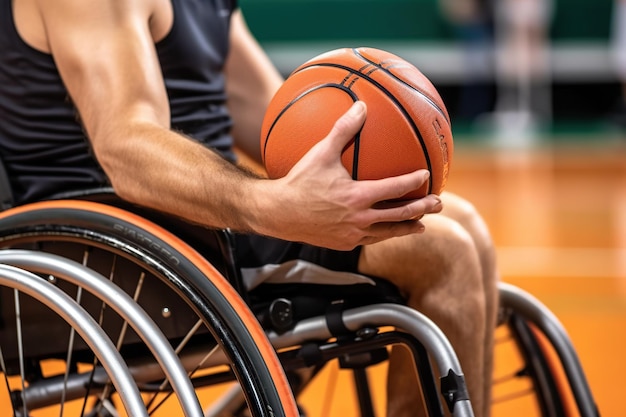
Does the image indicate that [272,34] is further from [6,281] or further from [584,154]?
[6,281]

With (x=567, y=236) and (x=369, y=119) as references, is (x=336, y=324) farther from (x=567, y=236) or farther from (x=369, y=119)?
(x=567, y=236)

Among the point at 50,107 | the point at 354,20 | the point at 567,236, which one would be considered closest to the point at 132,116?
the point at 50,107

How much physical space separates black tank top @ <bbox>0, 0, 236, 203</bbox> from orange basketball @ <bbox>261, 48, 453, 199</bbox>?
286 millimetres

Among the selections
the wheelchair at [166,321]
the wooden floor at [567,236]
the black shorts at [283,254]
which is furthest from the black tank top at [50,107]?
the wooden floor at [567,236]

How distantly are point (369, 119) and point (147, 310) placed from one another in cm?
43

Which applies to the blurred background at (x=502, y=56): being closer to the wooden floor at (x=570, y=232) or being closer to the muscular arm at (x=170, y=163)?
the wooden floor at (x=570, y=232)

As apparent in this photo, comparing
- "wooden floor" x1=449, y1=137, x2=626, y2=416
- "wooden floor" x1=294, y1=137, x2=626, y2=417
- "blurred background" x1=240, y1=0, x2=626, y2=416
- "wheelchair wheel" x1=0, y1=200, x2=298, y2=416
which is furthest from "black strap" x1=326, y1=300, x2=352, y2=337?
"blurred background" x1=240, y1=0, x2=626, y2=416

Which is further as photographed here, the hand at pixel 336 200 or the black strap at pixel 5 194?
the black strap at pixel 5 194

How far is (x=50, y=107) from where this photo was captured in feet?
4.69

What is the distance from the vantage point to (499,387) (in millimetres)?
2559

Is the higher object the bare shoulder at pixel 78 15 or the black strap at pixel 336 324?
the bare shoulder at pixel 78 15

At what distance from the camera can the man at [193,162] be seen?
114cm

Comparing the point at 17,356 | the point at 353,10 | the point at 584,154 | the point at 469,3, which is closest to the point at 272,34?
the point at 353,10

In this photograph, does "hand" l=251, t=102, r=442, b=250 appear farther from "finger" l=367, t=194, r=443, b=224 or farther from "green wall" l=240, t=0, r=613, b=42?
"green wall" l=240, t=0, r=613, b=42
